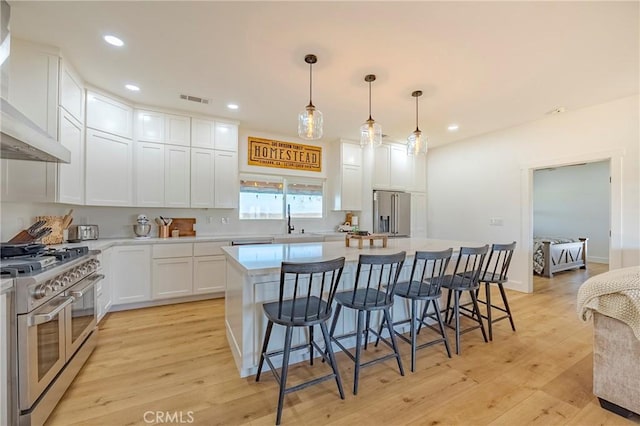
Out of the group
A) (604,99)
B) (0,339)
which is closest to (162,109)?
(0,339)

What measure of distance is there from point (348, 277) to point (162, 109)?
3.45m

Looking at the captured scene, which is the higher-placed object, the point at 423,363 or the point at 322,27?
the point at 322,27

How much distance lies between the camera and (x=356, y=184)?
5219 mm

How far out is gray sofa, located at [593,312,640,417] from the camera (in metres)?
1.63

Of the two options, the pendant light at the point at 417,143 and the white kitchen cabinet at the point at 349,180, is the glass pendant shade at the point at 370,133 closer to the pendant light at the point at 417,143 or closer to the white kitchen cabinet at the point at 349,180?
the pendant light at the point at 417,143

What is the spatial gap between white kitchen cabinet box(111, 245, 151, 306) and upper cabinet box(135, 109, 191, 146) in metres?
1.50

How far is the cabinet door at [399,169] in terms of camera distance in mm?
5590

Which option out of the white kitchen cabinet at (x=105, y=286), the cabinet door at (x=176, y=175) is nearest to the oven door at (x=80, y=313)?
the white kitchen cabinet at (x=105, y=286)

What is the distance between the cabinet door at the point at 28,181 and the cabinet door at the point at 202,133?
5.55 ft

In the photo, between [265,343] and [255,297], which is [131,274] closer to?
[255,297]

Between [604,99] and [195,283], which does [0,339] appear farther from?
[604,99]

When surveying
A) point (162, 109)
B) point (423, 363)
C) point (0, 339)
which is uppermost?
point (162, 109)

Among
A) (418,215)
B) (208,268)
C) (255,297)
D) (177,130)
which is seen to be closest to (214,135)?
(177,130)

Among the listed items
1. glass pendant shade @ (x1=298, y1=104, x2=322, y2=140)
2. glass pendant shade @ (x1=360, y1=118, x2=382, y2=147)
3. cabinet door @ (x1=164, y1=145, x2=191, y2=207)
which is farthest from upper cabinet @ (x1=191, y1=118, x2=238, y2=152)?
glass pendant shade @ (x1=360, y1=118, x2=382, y2=147)
